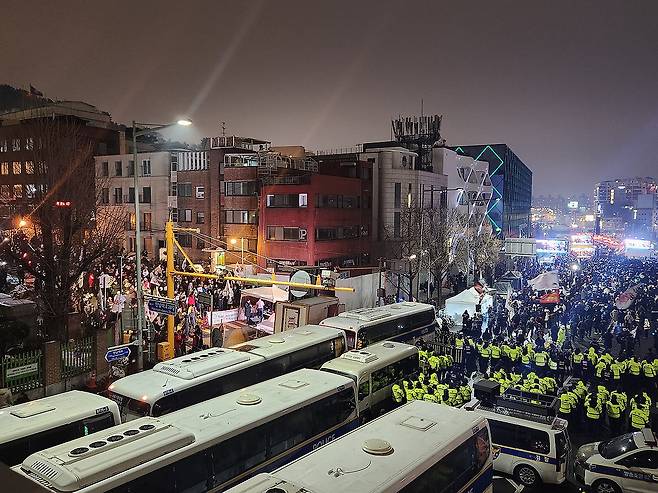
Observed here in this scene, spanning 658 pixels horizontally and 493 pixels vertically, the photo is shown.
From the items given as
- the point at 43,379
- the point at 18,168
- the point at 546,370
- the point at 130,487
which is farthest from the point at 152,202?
the point at 130,487

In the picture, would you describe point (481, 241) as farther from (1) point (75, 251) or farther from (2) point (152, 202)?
(1) point (75, 251)

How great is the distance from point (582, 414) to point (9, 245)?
22.4 meters

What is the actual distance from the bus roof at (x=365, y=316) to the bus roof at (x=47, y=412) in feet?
35.4

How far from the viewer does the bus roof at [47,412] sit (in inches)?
415

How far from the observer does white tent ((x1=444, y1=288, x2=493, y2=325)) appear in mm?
29625

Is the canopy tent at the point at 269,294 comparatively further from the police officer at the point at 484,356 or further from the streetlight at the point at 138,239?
the police officer at the point at 484,356

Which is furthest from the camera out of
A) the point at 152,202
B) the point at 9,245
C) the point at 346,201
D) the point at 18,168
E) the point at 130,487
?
the point at 18,168

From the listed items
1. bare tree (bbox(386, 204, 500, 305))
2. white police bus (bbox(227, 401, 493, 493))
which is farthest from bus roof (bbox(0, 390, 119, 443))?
bare tree (bbox(386, 204, 500, 305))

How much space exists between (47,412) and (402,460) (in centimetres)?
772

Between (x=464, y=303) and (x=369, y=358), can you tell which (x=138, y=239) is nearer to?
(x=369, y=358)

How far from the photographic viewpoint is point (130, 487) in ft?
28.4

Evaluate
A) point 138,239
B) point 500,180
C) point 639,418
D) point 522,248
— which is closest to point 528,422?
point 639,418

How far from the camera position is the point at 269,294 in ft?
94.7

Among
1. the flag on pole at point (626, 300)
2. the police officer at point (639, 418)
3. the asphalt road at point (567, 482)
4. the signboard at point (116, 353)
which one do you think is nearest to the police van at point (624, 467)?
the asphalt road at point (567, 482)
